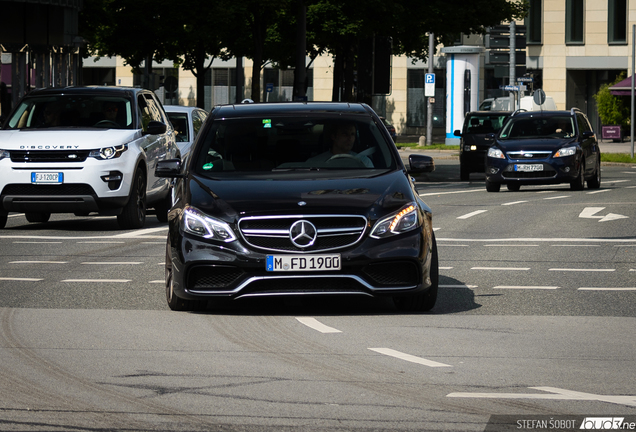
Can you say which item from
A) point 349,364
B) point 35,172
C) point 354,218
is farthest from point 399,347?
point 35,172

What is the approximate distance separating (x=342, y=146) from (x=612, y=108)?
166 ft

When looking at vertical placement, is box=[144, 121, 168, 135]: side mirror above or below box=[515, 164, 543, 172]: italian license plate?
above

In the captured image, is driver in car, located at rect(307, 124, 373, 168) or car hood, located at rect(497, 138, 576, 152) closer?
driver in car, located at rect(307, 124, 373, 168)

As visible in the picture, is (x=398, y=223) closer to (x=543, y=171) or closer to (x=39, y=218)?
(x=39, y=218)

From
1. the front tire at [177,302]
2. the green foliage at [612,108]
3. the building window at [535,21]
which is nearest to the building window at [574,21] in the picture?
the building window at [535,21]

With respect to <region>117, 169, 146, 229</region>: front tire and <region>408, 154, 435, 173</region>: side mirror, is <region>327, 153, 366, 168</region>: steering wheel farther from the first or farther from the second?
<region>117, 169, 146, 229</region>: front tire

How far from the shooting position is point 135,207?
16.7 meters

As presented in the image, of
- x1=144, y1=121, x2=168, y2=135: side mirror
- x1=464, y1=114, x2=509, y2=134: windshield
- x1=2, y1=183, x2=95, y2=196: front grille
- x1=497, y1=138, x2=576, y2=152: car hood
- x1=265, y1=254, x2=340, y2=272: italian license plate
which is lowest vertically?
x1=265, y1=254, x2=340, y2=272: italian license plate

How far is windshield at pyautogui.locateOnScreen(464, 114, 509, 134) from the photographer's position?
33.6 m

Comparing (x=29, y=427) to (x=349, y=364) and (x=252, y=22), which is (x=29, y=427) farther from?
(x=252, y=22)

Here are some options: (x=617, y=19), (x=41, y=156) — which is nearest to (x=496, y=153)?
(x=41, y=156)

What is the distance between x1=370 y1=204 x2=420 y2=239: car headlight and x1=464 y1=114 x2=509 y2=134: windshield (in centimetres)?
2494

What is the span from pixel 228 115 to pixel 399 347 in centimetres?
309

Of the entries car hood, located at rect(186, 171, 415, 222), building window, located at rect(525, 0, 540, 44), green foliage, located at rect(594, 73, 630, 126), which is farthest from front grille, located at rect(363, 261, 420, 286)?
building window, located at rect(525, 0, 540, 44)
